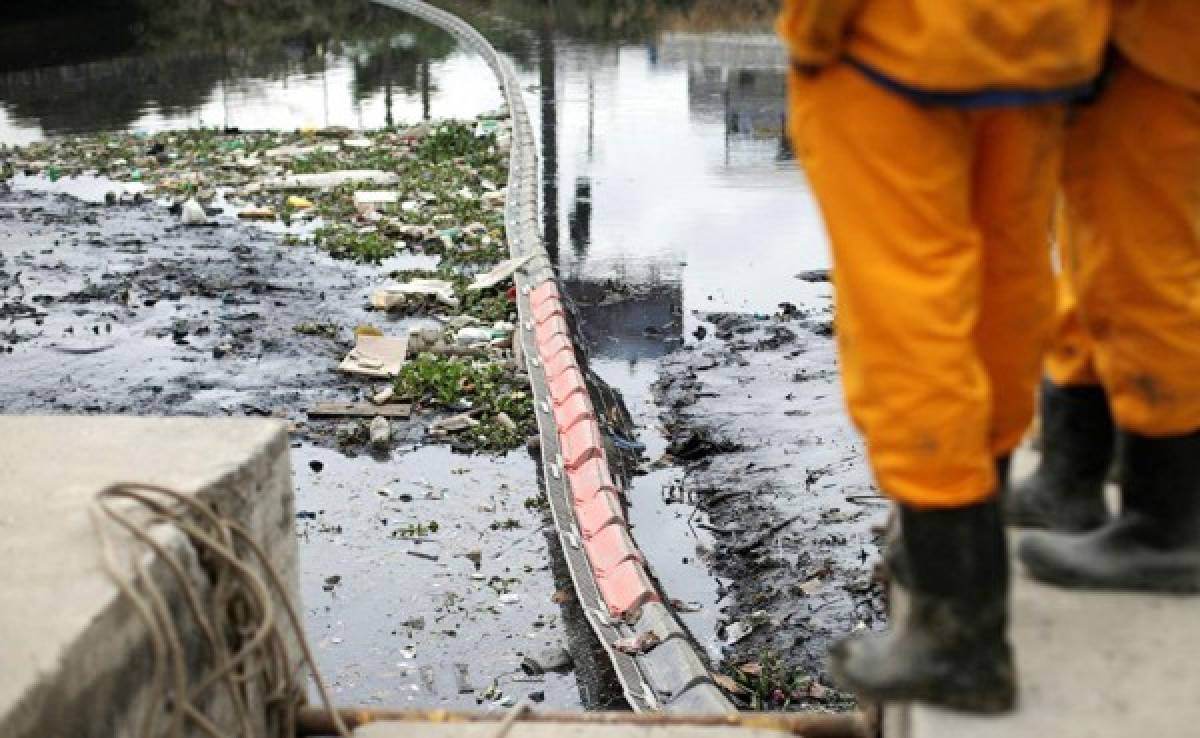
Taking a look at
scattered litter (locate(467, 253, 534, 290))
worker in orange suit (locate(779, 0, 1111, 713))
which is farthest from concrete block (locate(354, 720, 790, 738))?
scattered litter (locate(467, 253, 534, 290))

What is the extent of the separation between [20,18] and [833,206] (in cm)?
3153

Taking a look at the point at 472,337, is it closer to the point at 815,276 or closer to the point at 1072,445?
the point at 815,276

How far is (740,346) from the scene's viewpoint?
8.76m

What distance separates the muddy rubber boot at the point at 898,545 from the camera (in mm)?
2592

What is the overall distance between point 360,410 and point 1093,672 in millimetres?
5843

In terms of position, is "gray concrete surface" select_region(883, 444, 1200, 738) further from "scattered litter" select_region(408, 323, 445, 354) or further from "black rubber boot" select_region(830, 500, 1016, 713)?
"scattered litter" select_region(408, 323, 445, 354)

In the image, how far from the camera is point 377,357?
28.0ft

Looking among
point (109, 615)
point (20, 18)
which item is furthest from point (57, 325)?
point (20, 18)

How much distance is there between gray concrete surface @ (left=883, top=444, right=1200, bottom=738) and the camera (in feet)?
7.50

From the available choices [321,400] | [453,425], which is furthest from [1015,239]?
[321,400]

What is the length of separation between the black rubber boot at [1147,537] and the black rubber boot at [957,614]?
0.38 m

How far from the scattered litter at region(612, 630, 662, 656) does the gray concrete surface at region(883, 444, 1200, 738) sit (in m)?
2.19

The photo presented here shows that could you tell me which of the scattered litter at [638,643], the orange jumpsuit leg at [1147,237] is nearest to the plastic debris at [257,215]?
the scattered litter at [638,643]

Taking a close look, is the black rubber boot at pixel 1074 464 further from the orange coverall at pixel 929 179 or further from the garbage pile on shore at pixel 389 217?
the garbage pile on shore at pixel 389 217
